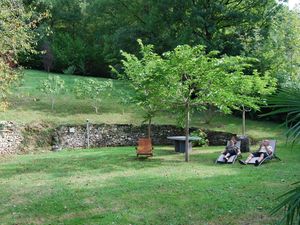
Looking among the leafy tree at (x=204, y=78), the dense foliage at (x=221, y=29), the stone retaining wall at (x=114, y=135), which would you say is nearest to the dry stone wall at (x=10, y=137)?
the stone retaining wall at (x=114, y=135)

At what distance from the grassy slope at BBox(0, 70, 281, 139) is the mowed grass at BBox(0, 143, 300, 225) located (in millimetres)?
5749

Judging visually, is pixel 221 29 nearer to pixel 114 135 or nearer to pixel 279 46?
pixel 279 46

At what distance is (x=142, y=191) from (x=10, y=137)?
11.1 meters

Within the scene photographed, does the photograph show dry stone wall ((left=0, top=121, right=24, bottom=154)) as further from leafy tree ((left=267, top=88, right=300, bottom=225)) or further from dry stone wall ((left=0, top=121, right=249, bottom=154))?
leafy tree ((left=267, top=88, right=300, bottom=225))

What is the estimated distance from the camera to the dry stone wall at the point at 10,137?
18.9 m

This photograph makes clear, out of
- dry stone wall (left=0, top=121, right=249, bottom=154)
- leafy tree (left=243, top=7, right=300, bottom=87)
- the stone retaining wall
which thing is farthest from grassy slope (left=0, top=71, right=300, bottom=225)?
leafy tree (left=243, top=7, right=300, bottom=87)

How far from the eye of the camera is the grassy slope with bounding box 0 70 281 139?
69.7ft

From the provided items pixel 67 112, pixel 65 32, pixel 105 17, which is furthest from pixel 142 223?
pixel 65 32

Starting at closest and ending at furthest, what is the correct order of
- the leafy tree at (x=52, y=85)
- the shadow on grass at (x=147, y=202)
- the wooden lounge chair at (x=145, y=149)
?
the shadow on grass at (x=147, y=202)
the wooden lounge chair at (x=145, y=149)
the leafy tree at (x=52, y=85)

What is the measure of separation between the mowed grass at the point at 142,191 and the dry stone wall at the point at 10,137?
11.5 feet

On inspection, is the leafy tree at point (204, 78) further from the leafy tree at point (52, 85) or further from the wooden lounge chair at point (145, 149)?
the leafy tree at point (52, 85)

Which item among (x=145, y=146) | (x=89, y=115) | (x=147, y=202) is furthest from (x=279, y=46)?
(x=147, y=202)

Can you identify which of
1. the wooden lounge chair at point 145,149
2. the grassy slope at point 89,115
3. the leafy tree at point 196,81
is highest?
the leafy tree at point 196,81

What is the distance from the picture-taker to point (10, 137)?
1922 centimetres
